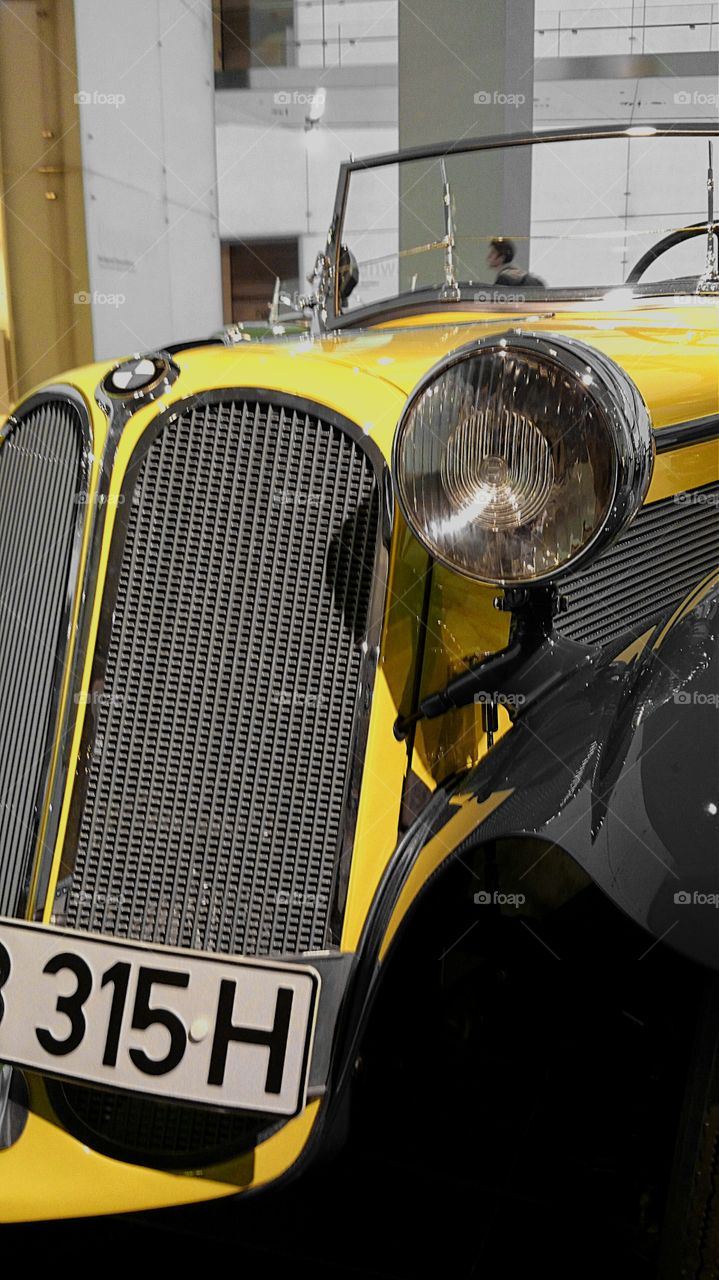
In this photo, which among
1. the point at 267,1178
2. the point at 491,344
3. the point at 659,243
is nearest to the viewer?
the point at 491,344

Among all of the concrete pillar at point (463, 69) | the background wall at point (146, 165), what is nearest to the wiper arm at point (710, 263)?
the concrete pillar at point (463, 69)

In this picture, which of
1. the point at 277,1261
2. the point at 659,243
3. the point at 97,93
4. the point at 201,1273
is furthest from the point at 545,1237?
the point at 97,93

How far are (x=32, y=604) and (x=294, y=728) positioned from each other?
1.46 feet

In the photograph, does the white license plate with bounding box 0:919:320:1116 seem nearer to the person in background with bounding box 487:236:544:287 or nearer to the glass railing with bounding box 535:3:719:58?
the person in background with bounding box 487:236:544:287

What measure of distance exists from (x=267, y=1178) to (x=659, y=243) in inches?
81.0

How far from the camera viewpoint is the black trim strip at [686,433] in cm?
164

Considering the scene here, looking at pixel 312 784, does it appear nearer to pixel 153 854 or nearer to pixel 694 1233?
pixel 153 854

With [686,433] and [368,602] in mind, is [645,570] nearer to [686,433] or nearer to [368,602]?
[686,433]

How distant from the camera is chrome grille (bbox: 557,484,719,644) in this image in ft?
5.66

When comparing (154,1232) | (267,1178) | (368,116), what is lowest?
(154,1232)

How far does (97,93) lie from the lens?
5.37 meters

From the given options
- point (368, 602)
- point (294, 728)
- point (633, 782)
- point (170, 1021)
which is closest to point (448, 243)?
A: point (368, 602)

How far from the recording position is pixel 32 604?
61.9 inches

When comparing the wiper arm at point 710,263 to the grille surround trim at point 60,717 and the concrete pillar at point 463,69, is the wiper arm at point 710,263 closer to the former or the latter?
the grille surround trim at point 60,717
